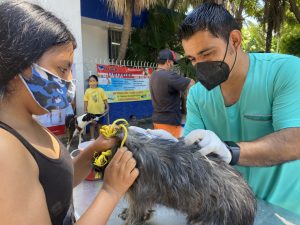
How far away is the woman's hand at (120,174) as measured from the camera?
1.39 metres

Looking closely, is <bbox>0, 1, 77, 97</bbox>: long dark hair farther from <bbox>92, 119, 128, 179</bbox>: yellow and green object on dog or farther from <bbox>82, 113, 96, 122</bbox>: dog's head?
<bbox>82, 113, 96, 122</bbox>: dog's head

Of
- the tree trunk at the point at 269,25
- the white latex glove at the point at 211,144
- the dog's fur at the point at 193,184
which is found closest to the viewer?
the white latex glove at the point at 211,144

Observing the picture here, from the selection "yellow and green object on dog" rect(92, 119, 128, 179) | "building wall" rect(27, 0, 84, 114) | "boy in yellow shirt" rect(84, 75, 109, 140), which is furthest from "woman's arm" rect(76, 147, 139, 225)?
"building wall" rect(27, 0, 84, 114)

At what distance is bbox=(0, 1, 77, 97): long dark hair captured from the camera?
1173 millimetres

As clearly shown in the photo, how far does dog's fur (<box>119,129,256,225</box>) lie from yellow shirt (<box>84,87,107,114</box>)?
19.9ft

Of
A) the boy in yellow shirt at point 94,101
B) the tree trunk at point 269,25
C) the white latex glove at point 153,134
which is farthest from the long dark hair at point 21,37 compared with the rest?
the tree trunk at point 269,25

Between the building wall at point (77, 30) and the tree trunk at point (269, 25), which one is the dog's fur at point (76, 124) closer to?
the building wall at point (77, 30)

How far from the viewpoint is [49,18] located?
1.29 m

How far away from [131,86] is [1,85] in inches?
335

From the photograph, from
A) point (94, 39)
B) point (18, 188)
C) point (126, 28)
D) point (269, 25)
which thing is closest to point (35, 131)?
point (18, 188)

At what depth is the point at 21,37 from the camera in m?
1.18

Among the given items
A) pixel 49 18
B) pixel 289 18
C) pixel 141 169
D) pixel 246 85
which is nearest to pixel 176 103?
pixel 246 85

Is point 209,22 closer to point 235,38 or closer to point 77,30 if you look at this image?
point 235,38

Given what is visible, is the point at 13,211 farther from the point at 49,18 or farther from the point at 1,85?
the point at 49,18
